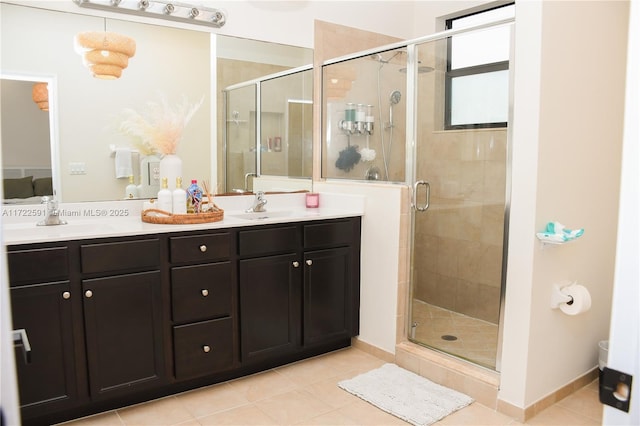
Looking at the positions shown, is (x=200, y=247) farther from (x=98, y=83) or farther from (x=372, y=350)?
(x=372, y=350)

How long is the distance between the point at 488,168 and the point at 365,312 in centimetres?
119

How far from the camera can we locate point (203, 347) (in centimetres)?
263

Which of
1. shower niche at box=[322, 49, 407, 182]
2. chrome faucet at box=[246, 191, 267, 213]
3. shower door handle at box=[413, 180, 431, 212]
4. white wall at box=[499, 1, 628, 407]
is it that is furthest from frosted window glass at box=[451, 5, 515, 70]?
chrome faucet at box=[246, 191, 267, 213]

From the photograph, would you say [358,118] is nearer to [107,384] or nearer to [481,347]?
[481,347]

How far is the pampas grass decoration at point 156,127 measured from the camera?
2.81m

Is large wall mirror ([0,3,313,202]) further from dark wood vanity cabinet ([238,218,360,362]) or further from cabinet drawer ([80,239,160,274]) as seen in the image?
dark wood vanity cabinet ([238,218,360,362])

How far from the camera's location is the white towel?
9.12 feet

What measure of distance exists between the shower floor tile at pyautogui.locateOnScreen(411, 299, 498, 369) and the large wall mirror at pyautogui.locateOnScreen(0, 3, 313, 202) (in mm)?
1567

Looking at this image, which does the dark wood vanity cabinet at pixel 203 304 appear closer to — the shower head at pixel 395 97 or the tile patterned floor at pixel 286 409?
the tile patterned floor at pixel 286 409

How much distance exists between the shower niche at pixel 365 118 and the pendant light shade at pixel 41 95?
176 cm

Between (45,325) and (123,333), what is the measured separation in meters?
0.34

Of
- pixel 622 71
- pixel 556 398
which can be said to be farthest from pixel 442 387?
pixel 622 71

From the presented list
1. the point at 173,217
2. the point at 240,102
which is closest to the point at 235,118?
the point at 240,102

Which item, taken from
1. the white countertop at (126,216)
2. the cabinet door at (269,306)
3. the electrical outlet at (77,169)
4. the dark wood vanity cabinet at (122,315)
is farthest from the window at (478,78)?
the electrical outlet at (77,169)
